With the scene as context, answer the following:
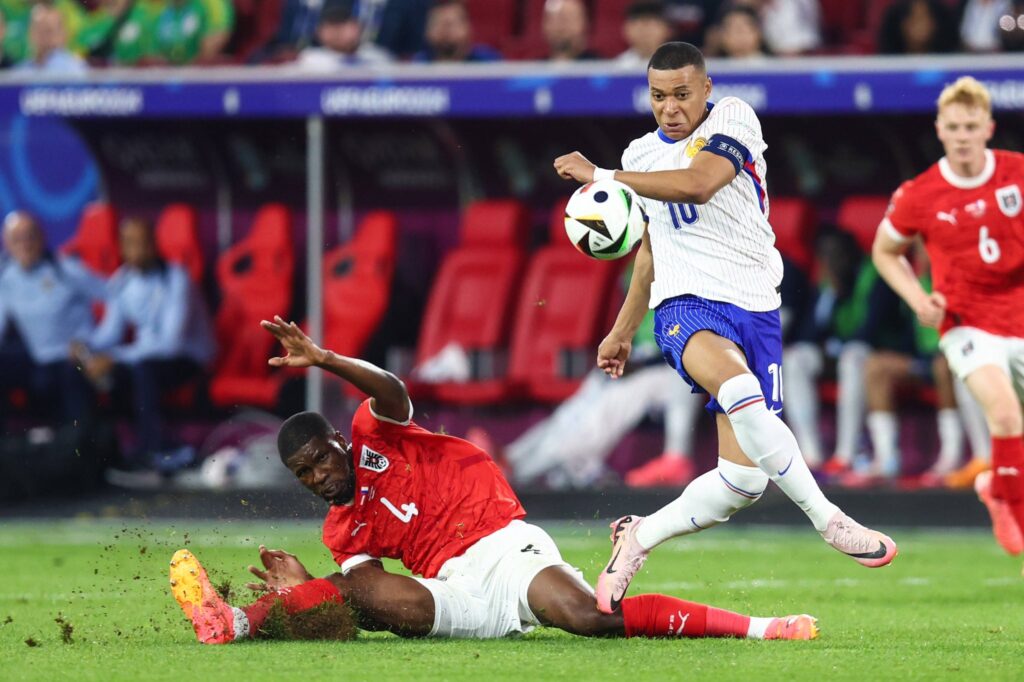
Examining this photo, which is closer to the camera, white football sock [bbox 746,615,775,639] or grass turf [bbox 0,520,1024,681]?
grass turf [bbox 0,520,1024,681]

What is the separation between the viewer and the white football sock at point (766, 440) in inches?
239

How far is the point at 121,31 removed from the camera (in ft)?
49.6

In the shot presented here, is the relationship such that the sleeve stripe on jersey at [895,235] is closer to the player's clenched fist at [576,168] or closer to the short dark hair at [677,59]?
the short dark hair at [677,59]

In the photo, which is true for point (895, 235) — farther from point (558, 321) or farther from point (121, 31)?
point (121, 31)

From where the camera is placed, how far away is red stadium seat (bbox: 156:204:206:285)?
48.2 ft

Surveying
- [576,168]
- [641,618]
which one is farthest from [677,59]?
[641,618]

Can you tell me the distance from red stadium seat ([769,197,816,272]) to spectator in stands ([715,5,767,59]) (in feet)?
4.60

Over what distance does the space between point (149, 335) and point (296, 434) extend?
7980mm

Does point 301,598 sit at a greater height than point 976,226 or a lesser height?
lesser

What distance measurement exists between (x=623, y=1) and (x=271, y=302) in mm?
3611

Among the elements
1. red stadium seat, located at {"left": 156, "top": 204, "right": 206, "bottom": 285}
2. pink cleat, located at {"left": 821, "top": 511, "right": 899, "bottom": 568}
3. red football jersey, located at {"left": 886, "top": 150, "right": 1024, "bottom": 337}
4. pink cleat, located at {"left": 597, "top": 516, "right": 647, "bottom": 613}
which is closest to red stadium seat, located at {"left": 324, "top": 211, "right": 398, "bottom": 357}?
red stadium seat, located at {"left": 156, "top": 204, "right": 206, "bottom": 285}

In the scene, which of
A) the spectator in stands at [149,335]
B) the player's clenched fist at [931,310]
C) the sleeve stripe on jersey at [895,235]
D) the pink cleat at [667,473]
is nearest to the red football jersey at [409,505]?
the player's clenched fist at [931,310]

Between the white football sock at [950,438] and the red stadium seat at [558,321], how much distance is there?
8.55 ft

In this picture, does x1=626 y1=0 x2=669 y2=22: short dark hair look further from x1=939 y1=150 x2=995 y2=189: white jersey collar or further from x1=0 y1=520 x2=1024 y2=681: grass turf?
x1=939 y1=150 x2=995 y2=189: white jersey collar
